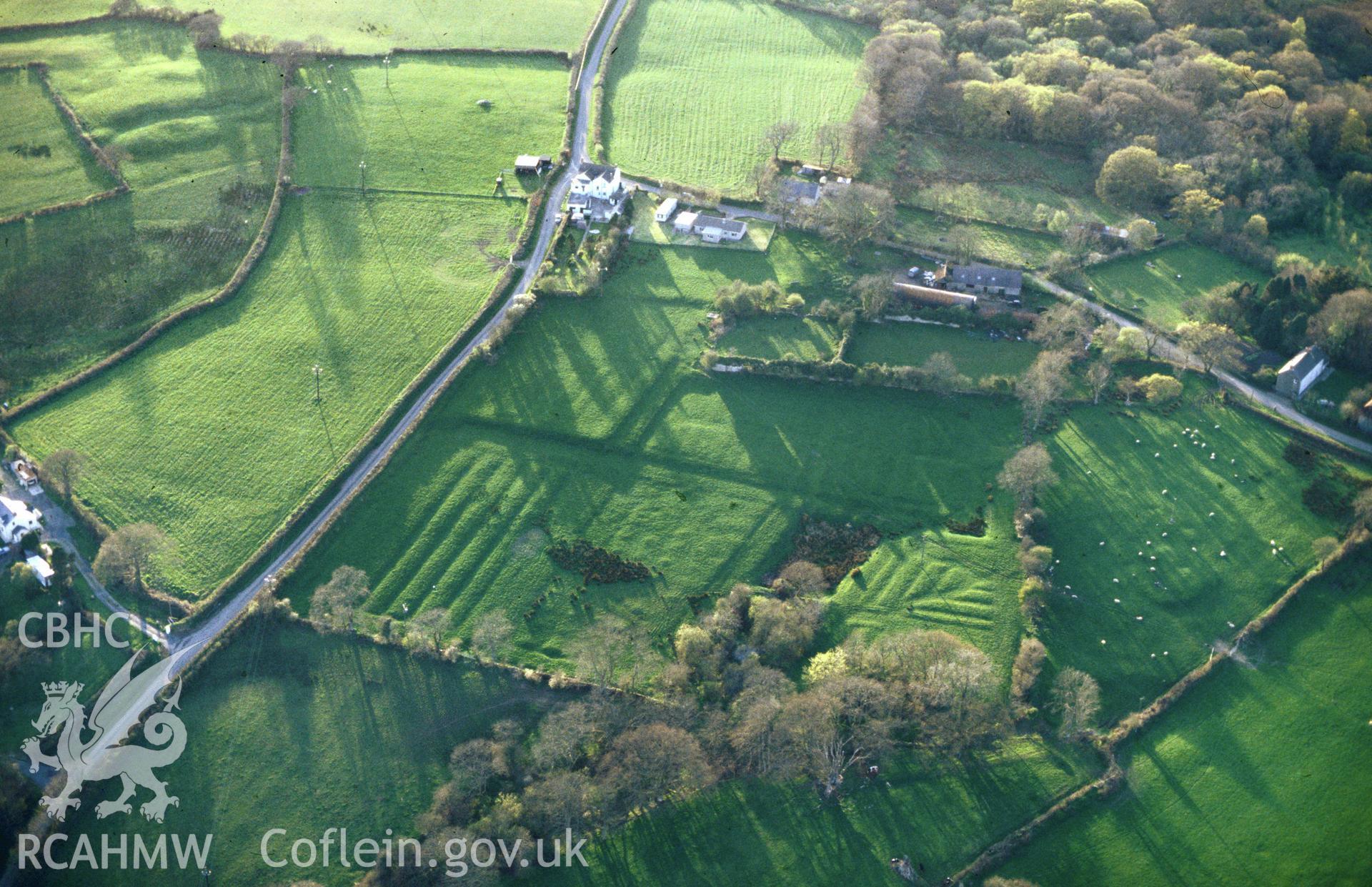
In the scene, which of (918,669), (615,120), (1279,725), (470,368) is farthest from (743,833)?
(615,120)

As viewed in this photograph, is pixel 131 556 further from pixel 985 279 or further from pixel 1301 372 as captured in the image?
pixel 1301 372

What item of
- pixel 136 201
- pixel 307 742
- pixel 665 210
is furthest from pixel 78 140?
pixel 307 742

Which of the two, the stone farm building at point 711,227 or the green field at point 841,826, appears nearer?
the green field at point 841,826

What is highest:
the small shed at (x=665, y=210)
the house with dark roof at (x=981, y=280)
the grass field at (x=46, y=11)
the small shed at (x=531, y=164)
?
the grass field at (x=46, y=11)

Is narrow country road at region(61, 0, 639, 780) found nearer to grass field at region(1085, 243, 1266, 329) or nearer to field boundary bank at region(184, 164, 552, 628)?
field boundary bank at region(184, 164, 552, 628)

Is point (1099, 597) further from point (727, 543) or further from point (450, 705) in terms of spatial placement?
point (450, 705)

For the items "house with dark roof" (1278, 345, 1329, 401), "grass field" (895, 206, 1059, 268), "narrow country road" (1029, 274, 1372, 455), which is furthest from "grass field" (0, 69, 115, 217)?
"house with dark roof" (1278, 345, 1329, 401)

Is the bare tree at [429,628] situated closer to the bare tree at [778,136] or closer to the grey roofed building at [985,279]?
the grey roofed building at [985,279]

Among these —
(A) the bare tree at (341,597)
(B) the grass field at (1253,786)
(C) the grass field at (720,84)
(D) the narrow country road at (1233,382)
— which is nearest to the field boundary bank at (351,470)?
(A) the bare tree at (341,597)
